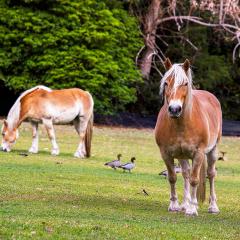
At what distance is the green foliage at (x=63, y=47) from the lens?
35875mm

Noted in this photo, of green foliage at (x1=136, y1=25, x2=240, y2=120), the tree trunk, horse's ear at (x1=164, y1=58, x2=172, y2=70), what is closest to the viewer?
horse's ear at (x1=164, y1=58, x2=172, y2=70)

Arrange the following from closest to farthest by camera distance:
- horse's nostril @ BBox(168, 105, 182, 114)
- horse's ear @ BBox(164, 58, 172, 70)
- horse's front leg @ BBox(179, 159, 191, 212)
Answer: horse's nostril @ BBox(168, 105, 182, 114) → horse's ear @ BBox(164, 58, 172, 70) → horse's front leg @ BBox(179, 159, 191, 212)

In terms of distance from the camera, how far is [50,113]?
2183 centimetres

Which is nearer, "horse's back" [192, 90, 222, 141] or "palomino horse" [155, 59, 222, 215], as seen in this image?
"palomino horse" [155, 59, 222, 215]

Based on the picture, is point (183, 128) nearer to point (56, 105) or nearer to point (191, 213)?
point (191, 213)

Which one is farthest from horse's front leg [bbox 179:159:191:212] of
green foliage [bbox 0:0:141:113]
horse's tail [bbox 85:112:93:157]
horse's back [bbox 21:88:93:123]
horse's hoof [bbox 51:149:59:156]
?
green foliage [bbox 0:0:141:113]

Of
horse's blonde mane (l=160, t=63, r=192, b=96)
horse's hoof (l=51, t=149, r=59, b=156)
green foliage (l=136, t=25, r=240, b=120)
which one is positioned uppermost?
horse's blonde mane (l=160, t=63, r=192, b=96)

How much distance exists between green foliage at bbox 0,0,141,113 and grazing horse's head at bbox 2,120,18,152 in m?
14.6

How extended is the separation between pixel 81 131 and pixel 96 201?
9719 millimetres

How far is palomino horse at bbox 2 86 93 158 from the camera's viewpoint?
2114 centimetres

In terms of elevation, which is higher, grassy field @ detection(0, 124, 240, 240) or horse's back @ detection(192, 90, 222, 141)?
horse's back @ detection(192, 90, 222, 141)

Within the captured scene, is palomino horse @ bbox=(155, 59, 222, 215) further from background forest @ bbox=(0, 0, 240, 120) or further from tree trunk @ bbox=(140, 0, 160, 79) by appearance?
tree trunk @ bbox=(140, 0, 160, 79)

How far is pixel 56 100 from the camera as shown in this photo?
2206cm

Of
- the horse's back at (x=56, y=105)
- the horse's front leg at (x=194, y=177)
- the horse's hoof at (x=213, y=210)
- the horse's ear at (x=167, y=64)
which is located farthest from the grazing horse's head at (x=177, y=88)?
the horse's back at (x=56, y=105)
